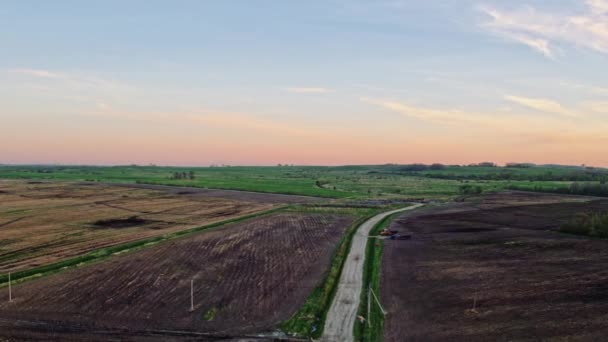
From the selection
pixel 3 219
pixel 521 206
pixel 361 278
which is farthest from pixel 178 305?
pixel 521 206

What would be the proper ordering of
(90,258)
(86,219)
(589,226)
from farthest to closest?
(86,219) < (589,226) < (90,258)

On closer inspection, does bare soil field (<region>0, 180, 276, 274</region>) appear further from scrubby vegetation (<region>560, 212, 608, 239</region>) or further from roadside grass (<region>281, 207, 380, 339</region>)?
scrubby vegetation (<region>560, 212, 608, 239</region>)

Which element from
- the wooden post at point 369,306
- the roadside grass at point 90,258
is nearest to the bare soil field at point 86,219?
the roadside grass at point 90,258

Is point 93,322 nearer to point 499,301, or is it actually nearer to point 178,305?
point 178,305

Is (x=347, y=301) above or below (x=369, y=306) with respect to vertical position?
below

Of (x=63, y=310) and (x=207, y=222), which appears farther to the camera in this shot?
(x=207, y=222)

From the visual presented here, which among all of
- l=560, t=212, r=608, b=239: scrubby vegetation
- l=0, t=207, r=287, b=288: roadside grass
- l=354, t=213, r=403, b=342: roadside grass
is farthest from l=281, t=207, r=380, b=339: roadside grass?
l=560, t=212, r=608, b=239: scrubby vegetation

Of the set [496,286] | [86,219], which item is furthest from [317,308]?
[86,219]

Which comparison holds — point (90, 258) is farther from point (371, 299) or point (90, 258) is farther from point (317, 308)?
point (371, 299)
